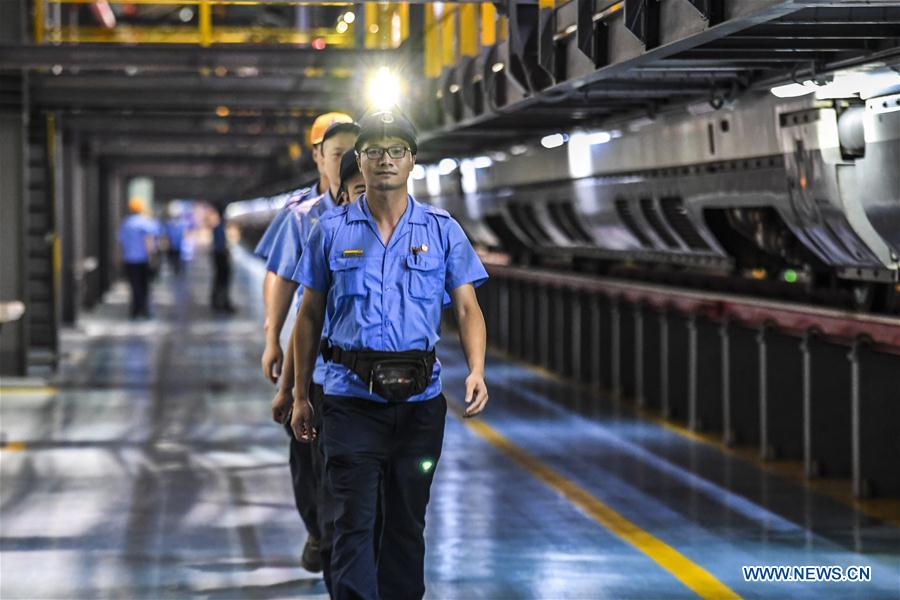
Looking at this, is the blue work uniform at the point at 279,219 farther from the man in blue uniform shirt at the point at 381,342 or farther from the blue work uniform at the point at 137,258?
the blue work uniform at the point at 137,258

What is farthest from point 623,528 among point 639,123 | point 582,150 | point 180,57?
point 180,57

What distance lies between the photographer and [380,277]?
231 inches

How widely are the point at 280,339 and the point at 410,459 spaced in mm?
1763

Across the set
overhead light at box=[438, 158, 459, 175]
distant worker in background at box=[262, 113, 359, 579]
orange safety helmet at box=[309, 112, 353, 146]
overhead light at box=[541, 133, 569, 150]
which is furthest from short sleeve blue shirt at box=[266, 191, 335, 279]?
overhead light at box=[438, 158, 459, 175]

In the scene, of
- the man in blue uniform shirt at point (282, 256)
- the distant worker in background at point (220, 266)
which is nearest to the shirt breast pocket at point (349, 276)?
the man in blue uniform shirt at point (282, 256)

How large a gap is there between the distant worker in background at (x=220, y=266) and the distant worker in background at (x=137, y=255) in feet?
7.47

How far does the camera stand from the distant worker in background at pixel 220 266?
32406mm

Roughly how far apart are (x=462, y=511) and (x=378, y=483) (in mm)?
3879

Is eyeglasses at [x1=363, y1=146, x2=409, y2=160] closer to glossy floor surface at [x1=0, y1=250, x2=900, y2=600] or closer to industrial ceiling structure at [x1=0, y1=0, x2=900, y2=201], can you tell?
industrial ceiling structure at [x1=0, y1=0, x2=900, y2=201]

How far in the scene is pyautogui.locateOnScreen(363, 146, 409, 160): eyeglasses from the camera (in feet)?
19.2

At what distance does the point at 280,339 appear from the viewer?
7598mm

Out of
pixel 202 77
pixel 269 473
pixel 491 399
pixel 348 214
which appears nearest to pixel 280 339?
pixel 348 214

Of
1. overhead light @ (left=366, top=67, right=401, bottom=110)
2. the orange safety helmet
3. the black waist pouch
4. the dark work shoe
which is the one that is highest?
overhead light @ (left=366, top=67, right=401, bottom=110)

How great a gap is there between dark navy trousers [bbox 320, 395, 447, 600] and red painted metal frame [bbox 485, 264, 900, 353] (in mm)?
4545
